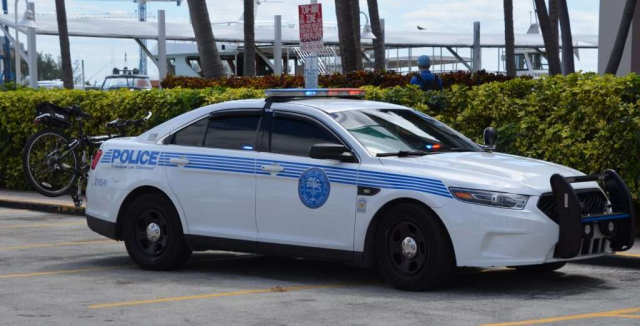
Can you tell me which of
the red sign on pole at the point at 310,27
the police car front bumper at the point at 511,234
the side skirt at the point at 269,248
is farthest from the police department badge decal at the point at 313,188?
the red sign on pole at the point at 310,27

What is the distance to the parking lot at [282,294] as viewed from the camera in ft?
27.5

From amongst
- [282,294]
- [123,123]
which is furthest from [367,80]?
[282,294]

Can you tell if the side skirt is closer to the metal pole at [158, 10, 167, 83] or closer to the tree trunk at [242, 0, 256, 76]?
the tree trunk at [242, 0, 256, 76]

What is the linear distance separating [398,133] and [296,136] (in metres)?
0.87

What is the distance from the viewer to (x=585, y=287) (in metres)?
9.78

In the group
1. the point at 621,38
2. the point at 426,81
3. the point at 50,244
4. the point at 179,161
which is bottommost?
the point at 50,244

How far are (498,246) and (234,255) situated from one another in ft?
12.6

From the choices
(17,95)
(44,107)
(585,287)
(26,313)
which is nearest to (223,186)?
(26,313)

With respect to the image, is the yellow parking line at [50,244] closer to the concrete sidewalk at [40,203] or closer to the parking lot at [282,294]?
the parking lot at [282,294]

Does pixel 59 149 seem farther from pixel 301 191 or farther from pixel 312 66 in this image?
pixel 301 191

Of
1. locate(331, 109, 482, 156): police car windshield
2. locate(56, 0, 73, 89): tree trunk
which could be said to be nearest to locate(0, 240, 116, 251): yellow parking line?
locate(331, 109, 482, 156): police car windshield

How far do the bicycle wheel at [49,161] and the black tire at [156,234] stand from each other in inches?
232

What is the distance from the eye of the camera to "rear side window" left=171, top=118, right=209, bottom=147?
10.9m

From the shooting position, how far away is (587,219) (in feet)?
30.7
